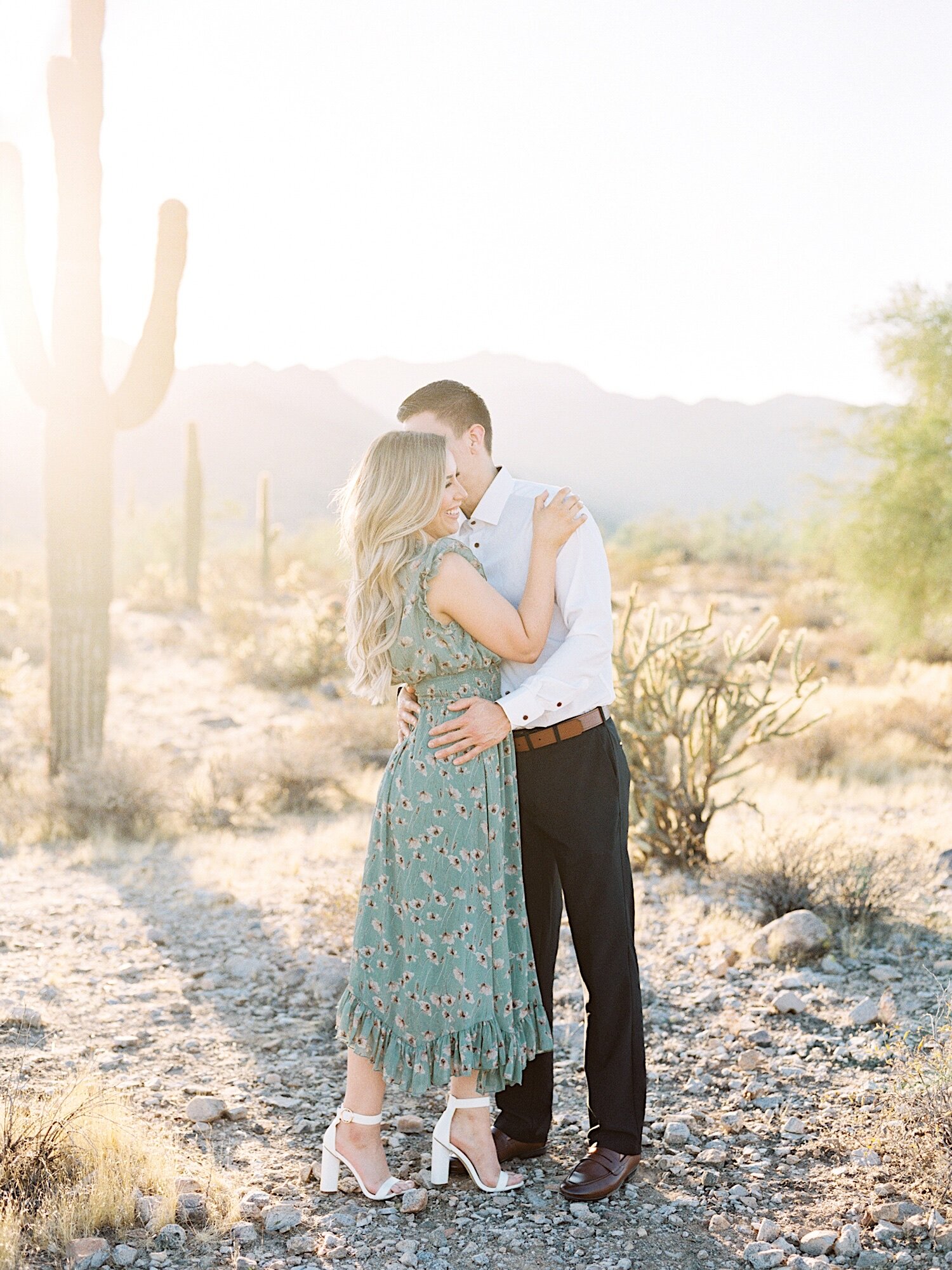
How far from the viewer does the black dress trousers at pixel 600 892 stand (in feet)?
9.79

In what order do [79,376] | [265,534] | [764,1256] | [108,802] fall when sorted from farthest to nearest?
[265,534] < [79,376] < [108,802] < [764,1256]

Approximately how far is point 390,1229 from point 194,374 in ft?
319

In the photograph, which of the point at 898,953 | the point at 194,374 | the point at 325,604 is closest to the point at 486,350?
the point at 194,374

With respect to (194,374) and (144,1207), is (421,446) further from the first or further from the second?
(194,374)

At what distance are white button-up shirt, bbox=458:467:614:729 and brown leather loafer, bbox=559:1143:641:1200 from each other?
121 centimetres

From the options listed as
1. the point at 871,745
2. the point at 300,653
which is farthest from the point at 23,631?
the point at 871,745

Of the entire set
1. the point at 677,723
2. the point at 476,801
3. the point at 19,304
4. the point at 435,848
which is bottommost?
the point at 677,723

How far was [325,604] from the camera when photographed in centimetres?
1455

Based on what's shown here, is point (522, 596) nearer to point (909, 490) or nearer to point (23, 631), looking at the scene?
point (909, 490)

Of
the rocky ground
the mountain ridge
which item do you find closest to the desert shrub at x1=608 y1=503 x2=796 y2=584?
the mountain ridge

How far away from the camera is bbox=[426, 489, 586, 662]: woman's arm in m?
2.76

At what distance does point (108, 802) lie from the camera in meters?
7.56

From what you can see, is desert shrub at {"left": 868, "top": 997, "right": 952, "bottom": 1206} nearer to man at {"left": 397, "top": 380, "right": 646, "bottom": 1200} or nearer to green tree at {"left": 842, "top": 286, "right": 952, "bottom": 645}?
man at {"left": 397, "top": 380, "right": 646, "bottom": 1200}

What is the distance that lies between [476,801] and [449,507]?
77cm
